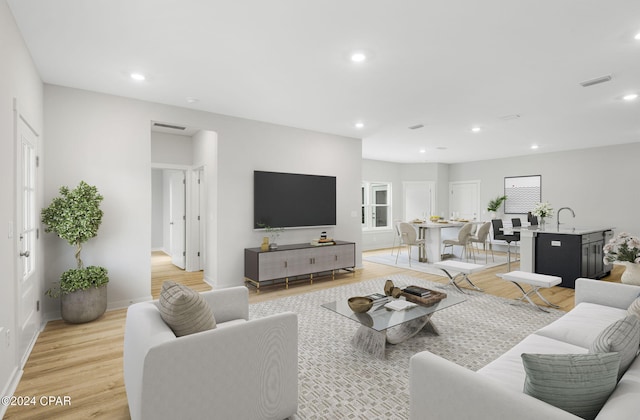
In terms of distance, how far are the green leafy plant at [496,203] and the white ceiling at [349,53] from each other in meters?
3.99

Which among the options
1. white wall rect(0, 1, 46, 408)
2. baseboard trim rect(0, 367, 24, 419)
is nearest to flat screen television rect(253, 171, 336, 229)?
white wall rect(0, 1, 46, 408)

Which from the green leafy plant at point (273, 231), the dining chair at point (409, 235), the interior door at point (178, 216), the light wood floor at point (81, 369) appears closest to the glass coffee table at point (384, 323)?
the light wood floor at point (81, 369)

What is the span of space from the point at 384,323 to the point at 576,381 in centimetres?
153

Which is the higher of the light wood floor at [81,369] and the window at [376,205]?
the window at [376,205]

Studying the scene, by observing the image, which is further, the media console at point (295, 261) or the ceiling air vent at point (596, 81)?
the media console at point (295, 261)

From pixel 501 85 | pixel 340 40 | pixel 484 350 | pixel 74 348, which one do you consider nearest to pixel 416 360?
pixel 484 350

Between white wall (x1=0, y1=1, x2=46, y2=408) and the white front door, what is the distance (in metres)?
0.16

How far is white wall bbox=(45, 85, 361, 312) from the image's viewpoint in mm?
3785

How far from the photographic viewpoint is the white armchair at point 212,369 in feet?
4.98

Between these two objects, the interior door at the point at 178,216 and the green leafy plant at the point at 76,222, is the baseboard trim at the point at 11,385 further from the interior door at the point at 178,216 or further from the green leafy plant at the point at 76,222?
the interior door at the point at 178,216

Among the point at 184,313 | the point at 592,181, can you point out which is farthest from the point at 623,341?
the point at 592,181

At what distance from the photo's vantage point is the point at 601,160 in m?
7.37

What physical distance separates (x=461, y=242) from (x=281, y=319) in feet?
19.9

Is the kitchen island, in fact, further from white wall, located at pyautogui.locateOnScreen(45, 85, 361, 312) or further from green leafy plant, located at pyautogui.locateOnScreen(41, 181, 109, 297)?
green leafy plant, located at pyautogui.locateOnScreen(41, 181, 109, 297)
